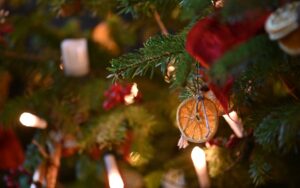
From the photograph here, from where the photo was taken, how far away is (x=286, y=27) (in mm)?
409

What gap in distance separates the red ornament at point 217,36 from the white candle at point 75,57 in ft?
1.65

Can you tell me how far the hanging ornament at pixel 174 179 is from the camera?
0.88 meters

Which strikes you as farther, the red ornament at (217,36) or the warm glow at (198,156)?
the warm glow at (198,156)

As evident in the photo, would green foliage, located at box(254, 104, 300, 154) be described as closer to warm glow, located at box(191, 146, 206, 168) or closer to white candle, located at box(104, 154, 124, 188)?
warm glow, located at box(191, 146, 206, 168)

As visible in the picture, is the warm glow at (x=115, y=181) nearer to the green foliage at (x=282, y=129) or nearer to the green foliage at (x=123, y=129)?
the green foliage at (x=123, y=129)

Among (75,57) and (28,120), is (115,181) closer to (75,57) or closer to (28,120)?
(28,120)

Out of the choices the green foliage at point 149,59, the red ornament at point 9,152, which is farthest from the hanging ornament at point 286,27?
the red ornament at point 9,152

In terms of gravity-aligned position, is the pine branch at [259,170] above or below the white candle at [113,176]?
below

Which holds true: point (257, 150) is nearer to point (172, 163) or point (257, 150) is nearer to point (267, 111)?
point (267, 111)

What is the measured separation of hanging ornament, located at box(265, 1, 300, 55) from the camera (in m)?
0.41

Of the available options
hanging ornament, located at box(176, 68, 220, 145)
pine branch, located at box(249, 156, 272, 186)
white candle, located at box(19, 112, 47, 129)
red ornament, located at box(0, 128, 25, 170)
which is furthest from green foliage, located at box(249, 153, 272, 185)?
red ornament, located at box(0, 128, 25, 170)

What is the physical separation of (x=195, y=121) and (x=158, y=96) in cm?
42

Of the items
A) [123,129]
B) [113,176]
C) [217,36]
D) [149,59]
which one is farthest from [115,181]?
[217,36]

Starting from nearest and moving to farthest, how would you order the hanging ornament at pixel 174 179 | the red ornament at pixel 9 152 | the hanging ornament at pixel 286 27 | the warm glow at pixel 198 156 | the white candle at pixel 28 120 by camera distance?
the hanging ornament at pixel 286 27 < the warm glow at pixel 198 156 < the white candle at pixel 28 120 < the hanging ornament at pixel 174 179 < the red ornament at pixel 9 152
